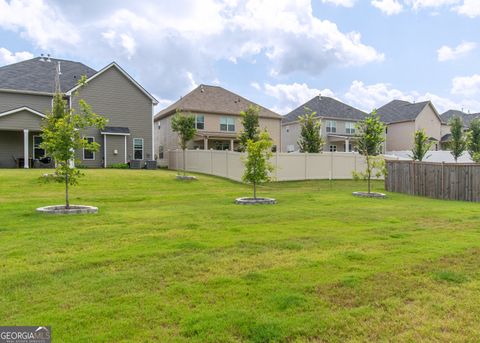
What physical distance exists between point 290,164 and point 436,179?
850cm

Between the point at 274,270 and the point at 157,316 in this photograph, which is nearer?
the point at 157,316

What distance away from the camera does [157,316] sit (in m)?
3.70

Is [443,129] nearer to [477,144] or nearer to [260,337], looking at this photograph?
[477,144]

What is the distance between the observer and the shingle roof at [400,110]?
44.2 m

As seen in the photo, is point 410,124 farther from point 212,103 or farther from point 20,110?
point 20,110

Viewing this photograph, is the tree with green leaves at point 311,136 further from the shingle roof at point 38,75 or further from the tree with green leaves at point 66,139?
the tree with green leaves at point 66,139

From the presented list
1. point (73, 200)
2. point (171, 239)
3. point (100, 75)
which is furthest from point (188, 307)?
point (100, 75)

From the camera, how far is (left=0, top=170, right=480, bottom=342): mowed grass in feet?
11.5

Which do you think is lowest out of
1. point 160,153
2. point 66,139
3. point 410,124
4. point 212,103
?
point 66,139

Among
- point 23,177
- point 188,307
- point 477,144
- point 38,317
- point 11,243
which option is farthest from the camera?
point 477,144

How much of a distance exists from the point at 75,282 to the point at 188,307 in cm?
161

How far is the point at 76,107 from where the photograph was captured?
87.6 ft

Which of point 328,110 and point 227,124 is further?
point 328,110

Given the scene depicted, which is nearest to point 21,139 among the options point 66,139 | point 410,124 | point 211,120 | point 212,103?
point 211,120
